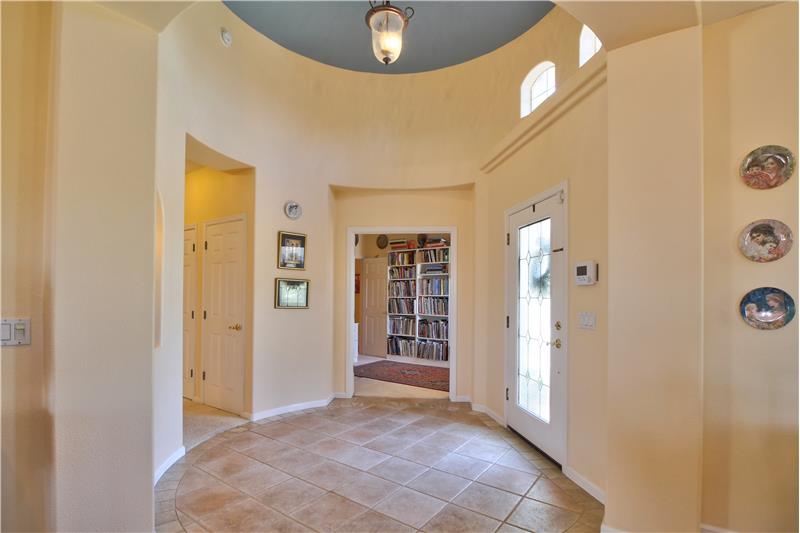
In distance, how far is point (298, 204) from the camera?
14.3ft

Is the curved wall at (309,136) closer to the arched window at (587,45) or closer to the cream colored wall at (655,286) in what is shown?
the arched window at (587,45)

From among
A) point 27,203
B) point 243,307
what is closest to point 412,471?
point 243,307

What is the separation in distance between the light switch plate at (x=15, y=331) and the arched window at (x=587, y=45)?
13.2 feet

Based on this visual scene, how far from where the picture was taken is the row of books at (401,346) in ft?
24.1

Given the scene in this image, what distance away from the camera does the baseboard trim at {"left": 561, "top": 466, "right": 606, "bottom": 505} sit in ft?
Result: 7.97

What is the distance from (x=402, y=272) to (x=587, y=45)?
4954mm

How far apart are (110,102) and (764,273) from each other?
320 cm

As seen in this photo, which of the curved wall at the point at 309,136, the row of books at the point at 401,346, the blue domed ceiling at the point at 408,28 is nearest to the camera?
the curved wall at the point at 309,136

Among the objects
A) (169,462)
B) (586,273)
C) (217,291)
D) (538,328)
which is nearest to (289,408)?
(169,462)

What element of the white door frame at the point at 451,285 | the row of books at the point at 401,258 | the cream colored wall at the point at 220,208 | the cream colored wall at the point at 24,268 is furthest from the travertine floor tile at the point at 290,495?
the row of books at the point at 401,258

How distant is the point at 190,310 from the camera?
459cm

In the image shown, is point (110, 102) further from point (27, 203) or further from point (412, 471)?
point (412, 471)

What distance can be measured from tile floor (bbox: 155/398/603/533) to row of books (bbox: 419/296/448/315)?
10.5 ft

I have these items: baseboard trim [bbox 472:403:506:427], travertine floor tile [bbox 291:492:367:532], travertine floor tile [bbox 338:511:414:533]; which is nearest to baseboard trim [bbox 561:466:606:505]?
baseboard trim [bbox 472:403:506:427]
